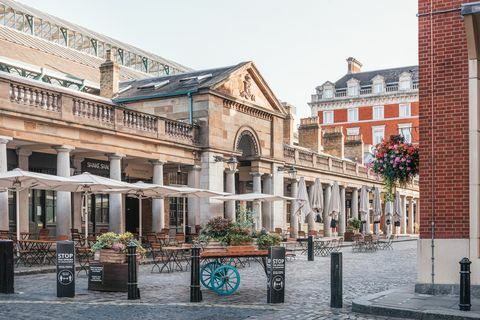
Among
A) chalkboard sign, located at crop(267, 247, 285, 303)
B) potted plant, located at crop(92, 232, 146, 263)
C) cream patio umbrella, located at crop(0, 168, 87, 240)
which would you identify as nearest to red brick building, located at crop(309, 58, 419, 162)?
cream patio umbrella, located at crop(0, 168, 87, 240)

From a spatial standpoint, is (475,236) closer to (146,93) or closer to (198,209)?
(198,209)

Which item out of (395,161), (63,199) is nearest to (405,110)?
(63,199)

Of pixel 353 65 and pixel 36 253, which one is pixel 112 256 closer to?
pixel 36 253

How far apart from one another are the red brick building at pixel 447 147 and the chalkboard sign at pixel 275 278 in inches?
104

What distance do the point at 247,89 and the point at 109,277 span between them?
22.2 meters

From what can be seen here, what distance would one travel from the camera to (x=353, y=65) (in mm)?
87750

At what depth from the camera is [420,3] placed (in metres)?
13.3

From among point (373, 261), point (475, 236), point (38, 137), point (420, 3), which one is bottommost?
point (373, 261)

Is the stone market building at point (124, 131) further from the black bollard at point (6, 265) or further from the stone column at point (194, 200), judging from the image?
the black bollard at point (6, 265)

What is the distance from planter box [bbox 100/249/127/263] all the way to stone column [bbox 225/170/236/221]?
1914 cm

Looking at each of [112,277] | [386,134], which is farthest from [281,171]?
[386,134]

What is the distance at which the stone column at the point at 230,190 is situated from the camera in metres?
33.7

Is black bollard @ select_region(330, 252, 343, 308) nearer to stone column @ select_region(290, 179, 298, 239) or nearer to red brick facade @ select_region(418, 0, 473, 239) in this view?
red brick facade @ select_region(418, 0, 473, 239)

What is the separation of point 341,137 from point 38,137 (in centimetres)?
3604
